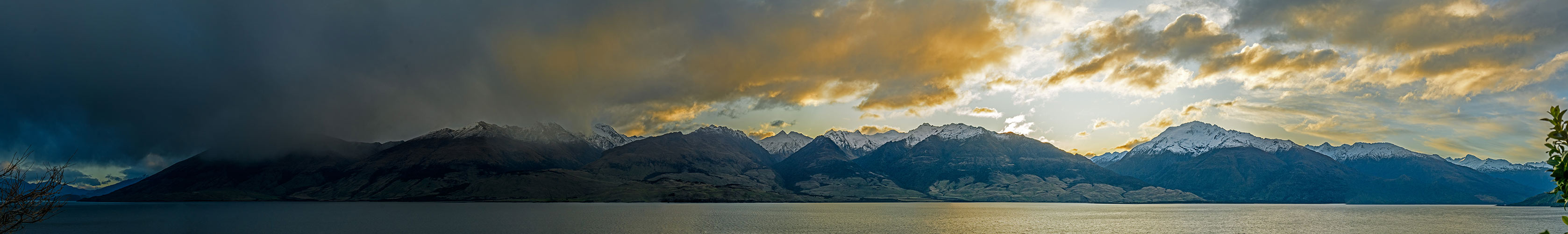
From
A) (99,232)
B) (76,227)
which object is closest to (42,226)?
(76,227)

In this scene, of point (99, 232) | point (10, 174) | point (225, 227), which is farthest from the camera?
point (225, 227)

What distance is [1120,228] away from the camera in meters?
188

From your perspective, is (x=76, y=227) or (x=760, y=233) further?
(x=76, y=227)

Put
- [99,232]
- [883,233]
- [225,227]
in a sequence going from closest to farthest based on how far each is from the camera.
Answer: [883,233], [99,232], [225,227]

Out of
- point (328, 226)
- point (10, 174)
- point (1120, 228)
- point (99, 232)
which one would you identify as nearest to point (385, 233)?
point (328, 226)

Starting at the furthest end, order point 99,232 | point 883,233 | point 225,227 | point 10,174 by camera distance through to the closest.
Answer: point 225,227, point 99,232, point 883,233, point 10,174

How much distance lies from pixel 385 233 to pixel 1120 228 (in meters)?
172

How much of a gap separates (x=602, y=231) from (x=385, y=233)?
47064mm

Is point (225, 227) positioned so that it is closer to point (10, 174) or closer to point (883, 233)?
point (883, 233)

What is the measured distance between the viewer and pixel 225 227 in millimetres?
183750

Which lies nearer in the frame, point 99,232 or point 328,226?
point 99,232

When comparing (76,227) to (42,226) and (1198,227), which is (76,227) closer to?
(42,226)

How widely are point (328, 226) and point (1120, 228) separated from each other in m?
199

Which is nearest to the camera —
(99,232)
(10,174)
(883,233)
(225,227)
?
(10,174)
